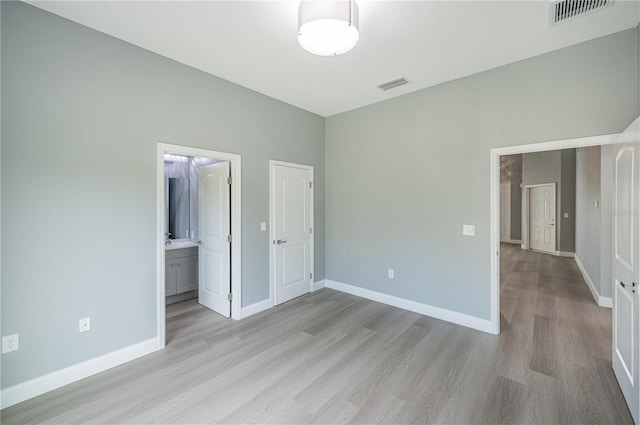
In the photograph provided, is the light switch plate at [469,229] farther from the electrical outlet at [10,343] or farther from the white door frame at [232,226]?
the electrical outlet at [10,343]

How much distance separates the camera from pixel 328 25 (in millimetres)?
1814

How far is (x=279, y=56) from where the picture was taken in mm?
2801

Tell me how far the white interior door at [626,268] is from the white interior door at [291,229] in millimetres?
3523

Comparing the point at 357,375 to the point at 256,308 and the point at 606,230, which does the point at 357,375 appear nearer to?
the point at 256,308

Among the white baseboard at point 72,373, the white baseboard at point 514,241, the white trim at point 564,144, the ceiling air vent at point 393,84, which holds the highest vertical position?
the ceiling air vent at point 393,84

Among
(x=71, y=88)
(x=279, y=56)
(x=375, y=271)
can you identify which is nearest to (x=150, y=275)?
(x=71, y=88)

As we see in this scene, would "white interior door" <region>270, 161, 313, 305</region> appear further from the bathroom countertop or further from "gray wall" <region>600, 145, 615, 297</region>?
"gray wall" <region>600, 145, 615, 297</region>

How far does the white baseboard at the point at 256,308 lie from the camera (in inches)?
141

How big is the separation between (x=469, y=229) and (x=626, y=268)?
1.39 metres

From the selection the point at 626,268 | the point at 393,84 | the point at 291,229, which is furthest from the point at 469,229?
the point at 291,229

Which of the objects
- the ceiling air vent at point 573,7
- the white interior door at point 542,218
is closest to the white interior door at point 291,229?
the ceiling air vent at point 573,7

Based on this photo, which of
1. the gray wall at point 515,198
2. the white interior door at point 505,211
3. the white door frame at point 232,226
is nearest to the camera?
the white door frame at point 232,226

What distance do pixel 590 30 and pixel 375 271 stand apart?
11.5ft

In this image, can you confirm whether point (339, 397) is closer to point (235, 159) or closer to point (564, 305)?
point (235, 159)
